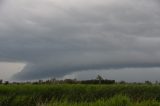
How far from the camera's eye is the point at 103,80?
43.1 metres

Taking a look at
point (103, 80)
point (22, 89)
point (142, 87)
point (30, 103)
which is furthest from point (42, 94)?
point (103, 80)

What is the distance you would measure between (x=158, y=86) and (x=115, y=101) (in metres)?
13.1

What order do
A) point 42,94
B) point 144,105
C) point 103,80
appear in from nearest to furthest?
point 144,105 < point 42,94 < point 103,80

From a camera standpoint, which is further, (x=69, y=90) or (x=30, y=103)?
(x=69, y=90)

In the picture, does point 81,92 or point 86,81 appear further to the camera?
point 86,81

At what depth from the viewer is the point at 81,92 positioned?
33344 mm

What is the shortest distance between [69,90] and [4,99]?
18.7 feet

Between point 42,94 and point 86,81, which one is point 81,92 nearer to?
point 42,94

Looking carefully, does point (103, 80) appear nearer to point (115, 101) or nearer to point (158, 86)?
point (158, 86)

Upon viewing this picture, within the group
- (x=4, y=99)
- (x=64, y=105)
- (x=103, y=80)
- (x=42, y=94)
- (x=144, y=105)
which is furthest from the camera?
(x=103, y=80)

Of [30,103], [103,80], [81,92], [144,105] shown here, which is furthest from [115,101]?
[103,80]

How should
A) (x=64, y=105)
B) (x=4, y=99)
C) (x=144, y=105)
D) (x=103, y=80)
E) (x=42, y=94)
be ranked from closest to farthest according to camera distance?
(x=64, y=105)
(x=144, y=105)
(x=4, y=99)
(x=42, y=94)
(x=103, y=80)

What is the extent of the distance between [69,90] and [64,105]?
12.4 meters

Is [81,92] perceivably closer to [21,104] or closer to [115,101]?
[21,104]
